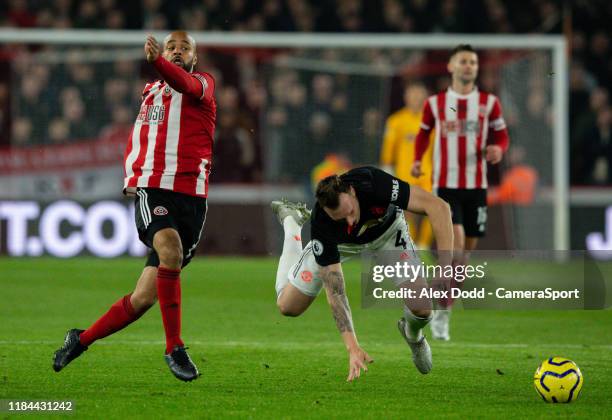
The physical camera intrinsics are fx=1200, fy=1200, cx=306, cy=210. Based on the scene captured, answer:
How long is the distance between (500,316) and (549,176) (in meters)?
5.03

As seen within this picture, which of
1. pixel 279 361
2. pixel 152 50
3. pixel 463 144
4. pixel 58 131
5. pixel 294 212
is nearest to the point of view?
pixel 152 50

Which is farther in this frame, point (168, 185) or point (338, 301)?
point (168, 185)

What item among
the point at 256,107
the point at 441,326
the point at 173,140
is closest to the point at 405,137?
the point at 256,107

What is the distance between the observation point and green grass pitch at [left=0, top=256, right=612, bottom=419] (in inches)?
221

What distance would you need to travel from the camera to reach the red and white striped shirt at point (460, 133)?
9.03m

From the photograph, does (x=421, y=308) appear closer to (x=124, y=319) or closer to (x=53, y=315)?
(x=124, y=319)

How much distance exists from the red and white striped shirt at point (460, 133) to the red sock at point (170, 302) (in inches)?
128

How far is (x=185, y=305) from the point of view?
10.4m

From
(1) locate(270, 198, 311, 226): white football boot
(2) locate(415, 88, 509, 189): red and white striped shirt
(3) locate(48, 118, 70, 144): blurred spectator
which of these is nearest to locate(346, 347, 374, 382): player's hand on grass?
(1) locate(270, 198, 311, 226): white football boot

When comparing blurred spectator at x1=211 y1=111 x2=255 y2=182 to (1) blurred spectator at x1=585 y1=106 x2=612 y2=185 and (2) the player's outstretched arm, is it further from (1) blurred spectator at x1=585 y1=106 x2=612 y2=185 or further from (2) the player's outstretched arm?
(2) the player's outstretched arm

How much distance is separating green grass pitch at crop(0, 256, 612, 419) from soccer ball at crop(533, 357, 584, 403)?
0.07 meters

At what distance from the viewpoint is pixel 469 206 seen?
9055 mm

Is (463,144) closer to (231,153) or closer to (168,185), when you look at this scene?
(168,185)

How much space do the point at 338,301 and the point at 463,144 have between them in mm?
3485
